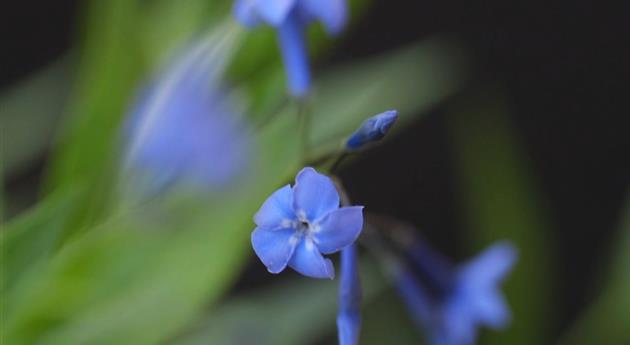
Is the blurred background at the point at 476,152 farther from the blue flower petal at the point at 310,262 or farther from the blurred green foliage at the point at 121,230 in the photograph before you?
the blue flower petal at the point at 310,262

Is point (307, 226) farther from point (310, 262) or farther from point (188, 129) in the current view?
point (188, 129)

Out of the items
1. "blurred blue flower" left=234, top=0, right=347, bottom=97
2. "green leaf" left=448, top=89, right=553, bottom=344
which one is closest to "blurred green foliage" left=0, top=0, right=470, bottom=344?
"blurred blue flower" left=234, top=0, right=347, bottom=97

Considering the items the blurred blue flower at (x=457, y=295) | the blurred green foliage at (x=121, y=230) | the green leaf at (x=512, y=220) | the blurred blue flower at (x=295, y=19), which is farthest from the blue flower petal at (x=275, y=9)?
the green leaf at (x=512, y=220)

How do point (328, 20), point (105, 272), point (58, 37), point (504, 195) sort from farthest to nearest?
point (58, 37) → point (504, 195) → point (105, 272) → point (328, 20)

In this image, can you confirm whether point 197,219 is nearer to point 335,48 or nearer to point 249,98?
point 249,98

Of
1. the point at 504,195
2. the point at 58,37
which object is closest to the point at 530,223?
the point at 504,195

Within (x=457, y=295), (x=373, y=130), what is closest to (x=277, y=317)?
(x=457, y=295)
